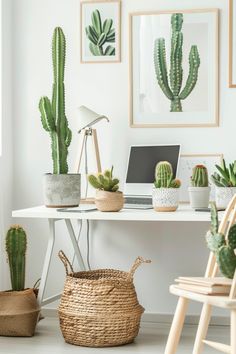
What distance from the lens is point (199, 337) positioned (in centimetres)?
294

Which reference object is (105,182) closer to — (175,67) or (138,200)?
(138,200)

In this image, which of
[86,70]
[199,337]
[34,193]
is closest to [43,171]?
[34,193]

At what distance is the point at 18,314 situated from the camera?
3.83 metres

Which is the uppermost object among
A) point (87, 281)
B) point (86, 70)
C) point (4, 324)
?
point (86, 70)

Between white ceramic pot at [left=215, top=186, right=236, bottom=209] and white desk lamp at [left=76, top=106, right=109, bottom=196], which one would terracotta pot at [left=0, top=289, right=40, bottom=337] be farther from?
white ceramic pot at [left=215, top=186, right=236, bottom=209]

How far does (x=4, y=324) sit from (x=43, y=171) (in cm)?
100

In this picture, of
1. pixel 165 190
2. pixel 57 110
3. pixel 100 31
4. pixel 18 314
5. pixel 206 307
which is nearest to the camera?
pixel 206 307

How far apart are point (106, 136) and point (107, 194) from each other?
68 cm

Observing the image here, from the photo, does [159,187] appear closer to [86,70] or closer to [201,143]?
[201,143]

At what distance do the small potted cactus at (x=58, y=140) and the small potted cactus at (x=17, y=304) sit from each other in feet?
0.85

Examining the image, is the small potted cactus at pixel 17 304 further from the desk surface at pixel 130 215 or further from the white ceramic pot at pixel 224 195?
the white ceramic pot at pixel 224 195

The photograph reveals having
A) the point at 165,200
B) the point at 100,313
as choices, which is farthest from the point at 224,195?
the point at 100,313

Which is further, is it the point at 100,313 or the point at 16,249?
the point at 16,249

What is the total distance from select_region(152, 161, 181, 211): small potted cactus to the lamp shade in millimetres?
519
